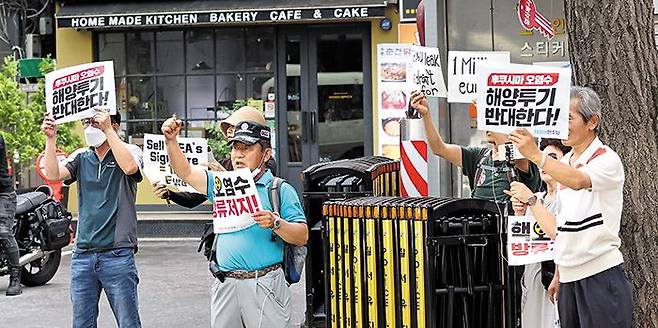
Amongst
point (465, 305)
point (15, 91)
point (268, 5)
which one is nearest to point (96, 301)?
point (465, 305)

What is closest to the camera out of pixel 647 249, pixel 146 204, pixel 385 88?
pixel 647 249

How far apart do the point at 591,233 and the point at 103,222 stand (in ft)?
10.8

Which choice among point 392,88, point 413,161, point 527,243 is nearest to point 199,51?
point 392,88

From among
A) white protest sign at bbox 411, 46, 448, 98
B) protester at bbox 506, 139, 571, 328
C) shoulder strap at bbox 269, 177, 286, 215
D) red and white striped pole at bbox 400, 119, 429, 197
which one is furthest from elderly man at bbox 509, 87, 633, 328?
red and white striped pole at bbox 400, 119, 429, 197

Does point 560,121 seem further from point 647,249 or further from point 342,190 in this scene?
point 342,190

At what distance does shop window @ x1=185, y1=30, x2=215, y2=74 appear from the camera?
1842 centimetres

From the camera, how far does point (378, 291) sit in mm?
6695

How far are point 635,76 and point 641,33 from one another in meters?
0.23

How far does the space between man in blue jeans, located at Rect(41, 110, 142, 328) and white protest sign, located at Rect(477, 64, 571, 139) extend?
273 cm

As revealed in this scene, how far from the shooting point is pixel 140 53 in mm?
18609

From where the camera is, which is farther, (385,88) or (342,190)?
(385,88)

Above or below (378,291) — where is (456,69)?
above

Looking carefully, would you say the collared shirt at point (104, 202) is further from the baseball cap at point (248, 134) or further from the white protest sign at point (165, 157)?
the baseball cap at point (248, 134)

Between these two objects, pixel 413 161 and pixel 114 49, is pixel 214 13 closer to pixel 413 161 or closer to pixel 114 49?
pixel 114 49
